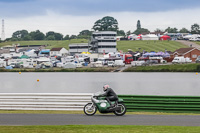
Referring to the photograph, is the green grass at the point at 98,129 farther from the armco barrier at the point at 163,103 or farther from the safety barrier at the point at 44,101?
the safety barrier at the point at 44,101

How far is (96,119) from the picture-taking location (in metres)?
20.3

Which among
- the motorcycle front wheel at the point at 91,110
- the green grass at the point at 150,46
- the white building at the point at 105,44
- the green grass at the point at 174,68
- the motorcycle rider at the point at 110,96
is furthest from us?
the green grass at the point at 150,46

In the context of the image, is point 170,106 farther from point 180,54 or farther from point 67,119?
point 180,54

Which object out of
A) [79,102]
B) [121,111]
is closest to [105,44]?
[79,102]

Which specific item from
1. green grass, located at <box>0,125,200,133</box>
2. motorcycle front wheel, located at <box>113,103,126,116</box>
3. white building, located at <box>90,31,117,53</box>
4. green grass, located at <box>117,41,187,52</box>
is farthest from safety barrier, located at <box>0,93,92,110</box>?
green grass, located at <box>117,41,187,52</box>

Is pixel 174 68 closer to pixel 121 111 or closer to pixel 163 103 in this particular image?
pixel 163 103

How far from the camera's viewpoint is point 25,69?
115 m

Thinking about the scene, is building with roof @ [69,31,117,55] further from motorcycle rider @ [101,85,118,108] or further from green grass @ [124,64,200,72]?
motorcycle rider @ [101,85,118,108]

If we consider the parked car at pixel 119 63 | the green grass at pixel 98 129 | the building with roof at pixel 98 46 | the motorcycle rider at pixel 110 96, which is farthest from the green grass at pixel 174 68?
the green grass at pixel 98 129

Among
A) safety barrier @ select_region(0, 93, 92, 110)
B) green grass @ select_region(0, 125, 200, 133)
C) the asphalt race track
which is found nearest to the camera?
green grass @ select_region(0, 125, 200, 133)

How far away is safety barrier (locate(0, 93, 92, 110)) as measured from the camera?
2372 centimetres

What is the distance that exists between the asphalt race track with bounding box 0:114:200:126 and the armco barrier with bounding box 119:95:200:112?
1.69m

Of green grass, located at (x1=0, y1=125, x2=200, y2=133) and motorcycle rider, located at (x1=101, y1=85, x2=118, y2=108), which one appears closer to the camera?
green grass, located at (x1=0, y1=125, x2=200, y2=133)

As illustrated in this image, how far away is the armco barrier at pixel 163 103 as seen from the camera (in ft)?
75.3
